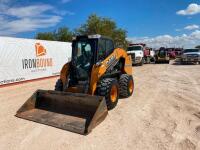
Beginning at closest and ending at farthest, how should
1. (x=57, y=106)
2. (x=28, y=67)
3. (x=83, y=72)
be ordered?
1. (x=57, y=106)
2. (x=83, y=72)
3. (x=28, y=67)

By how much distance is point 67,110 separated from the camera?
608 centimetres

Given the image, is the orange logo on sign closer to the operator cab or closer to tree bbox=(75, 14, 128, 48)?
the operator cab

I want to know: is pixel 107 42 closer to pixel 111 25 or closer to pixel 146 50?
pixel 146 50

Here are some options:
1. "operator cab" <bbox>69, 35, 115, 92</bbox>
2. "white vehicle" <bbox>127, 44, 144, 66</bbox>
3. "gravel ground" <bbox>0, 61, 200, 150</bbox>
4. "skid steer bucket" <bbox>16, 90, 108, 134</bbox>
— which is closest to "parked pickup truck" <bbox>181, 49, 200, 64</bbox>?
"white vehicle" <bbox>127, 44, 144, 66</bbox>

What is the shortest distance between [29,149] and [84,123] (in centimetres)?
146

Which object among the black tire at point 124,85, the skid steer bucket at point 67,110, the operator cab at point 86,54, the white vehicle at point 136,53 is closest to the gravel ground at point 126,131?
the skid steer bucket at point 67,110

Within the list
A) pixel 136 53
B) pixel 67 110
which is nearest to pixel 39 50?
pixel 67 110

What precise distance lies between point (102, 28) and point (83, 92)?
36.9 metres

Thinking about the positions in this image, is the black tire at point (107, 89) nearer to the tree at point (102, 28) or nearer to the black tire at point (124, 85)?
the black tire at point (124, 85)

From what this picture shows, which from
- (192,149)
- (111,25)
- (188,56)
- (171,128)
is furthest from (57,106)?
(111,25)

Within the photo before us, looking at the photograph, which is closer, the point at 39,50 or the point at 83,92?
the point at 83,92

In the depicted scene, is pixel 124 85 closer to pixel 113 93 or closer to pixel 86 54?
pixel 113 93

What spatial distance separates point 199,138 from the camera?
14.9 ft

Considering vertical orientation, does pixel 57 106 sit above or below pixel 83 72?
below
